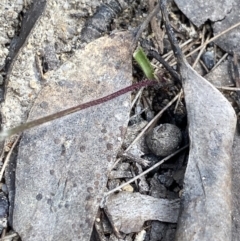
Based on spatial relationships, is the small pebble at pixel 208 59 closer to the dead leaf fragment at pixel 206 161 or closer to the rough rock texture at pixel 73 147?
the dead leaf fragment at pixel 206 161

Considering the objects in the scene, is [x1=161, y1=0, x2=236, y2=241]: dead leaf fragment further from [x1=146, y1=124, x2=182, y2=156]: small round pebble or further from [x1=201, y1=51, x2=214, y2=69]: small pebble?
[x1=201, y1=51, x2=214, y2=69]: small pebble

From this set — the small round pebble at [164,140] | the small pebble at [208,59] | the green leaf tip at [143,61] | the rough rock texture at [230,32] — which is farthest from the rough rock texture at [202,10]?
the small round pebble at [164,140]

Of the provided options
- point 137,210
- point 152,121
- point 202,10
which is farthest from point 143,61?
point 137,210

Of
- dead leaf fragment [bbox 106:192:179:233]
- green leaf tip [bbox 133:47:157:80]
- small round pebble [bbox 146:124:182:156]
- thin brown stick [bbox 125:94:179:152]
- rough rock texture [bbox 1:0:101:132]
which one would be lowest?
dead leaf fragment [bbox 106:192:179:233]

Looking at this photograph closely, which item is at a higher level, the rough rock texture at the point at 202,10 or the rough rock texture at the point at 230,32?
the rough rock texture at the point at 202,10

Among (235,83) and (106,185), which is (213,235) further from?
(235,83)

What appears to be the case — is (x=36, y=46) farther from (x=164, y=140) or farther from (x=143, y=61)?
(x=164, y=140)

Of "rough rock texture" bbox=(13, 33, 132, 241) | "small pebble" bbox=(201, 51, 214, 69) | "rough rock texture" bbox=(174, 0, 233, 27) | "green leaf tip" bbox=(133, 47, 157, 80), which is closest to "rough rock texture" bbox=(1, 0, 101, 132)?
"rough rock texture" bbox=(13, 33, 132, 241)
